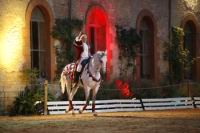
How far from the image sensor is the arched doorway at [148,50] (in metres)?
27.2

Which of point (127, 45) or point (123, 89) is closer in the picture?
point (123, 89)

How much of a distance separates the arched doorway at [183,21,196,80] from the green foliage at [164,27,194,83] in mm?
1459

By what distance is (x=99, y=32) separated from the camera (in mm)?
25094

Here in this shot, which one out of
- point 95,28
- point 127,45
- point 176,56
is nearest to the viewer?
point 95,28

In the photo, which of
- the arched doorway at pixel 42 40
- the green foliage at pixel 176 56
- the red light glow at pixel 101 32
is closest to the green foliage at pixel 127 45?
the red light glow at pixel 101 32

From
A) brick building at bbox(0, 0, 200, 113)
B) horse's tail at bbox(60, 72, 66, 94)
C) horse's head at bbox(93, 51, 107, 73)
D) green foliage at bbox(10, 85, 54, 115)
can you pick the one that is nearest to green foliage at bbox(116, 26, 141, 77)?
brick building at bbox(0, 0, 200, 113)

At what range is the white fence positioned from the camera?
2058 centimetres

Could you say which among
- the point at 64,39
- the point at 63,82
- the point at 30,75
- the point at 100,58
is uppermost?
the point at 64,39

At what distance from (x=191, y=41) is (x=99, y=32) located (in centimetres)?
758

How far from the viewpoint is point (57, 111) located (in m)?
20.4

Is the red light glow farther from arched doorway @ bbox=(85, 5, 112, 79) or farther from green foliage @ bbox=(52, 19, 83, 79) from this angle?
green foliage @ bbox=(52, 19, 83, 79)

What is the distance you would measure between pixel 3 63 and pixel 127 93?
5729 mm

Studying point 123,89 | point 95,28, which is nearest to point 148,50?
point 95,28

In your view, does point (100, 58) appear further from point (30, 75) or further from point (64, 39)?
point (64, 39)
